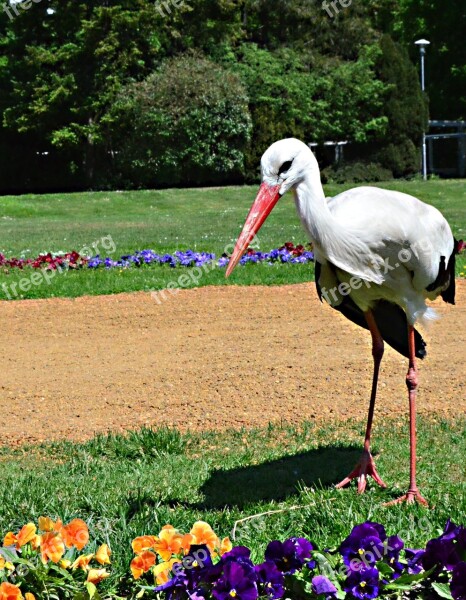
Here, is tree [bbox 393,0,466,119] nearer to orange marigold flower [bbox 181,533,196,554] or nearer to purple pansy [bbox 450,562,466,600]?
orange marigold flower [bbox 181,533,196,554]

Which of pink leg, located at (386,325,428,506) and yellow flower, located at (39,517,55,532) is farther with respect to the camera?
pink leg, located at (386,325,428,506)

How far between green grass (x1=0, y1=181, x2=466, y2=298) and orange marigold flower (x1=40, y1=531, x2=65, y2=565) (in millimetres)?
7074

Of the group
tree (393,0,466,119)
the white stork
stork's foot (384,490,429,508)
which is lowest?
stork's foot (384,490,429,508)

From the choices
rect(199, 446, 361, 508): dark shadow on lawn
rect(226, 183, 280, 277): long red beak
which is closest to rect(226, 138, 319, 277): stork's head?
rect(226, 183, 280, 277): long red beak

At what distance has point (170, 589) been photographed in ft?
9.95

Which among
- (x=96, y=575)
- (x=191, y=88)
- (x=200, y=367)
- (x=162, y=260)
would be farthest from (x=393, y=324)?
(x=191, y=88)

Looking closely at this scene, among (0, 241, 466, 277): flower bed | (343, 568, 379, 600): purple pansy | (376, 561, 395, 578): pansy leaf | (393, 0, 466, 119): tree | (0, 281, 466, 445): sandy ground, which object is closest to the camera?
(343, 568, 379, 600): purple pansy

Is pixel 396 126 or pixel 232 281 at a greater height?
pixel 396 126

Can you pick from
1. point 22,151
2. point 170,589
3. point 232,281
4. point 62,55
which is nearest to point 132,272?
point 232,281

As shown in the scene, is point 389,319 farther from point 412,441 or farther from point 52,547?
point 52,547

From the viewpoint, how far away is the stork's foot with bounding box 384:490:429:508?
4.33 metres

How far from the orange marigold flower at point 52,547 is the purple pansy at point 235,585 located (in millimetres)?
613

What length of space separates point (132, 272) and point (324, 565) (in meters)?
8.63

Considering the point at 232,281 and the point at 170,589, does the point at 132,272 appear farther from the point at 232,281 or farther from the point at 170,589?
the point at 170,589
